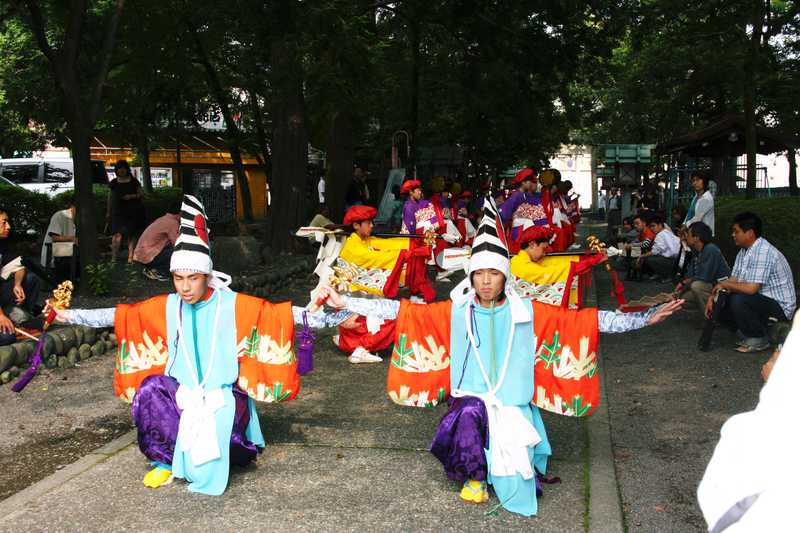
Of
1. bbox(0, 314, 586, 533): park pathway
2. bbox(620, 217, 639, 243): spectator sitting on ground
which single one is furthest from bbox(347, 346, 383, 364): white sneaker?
bbox(620, 217, 639, 243): spectator sitting on ground

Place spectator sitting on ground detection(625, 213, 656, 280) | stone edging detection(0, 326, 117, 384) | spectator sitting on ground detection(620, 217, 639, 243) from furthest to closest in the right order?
1. spectator sitting on ground detection(620, 217, 639, 243)
2. spectator sitting on ground detection(625, 213, 656, 280)
3. stone edging detection(0, 326, 117, 384)

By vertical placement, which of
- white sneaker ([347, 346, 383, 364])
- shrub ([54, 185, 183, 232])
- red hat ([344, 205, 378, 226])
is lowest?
white sneaker ([347, 346, 383, 364])

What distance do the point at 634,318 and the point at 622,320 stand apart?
2.9 inches

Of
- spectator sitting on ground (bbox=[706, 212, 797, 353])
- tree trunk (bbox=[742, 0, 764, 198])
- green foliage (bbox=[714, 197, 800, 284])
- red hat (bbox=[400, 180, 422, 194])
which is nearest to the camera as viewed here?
spectator sitting on ground (bbox=[706, 212, 797, 353])

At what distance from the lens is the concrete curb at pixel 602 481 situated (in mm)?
4570

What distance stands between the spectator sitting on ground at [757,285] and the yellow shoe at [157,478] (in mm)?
5601

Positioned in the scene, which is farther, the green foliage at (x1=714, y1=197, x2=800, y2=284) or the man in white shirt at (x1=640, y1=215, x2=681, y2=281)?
the man in white shirt at (x1=640, y1=215, x2=681, y2=281)

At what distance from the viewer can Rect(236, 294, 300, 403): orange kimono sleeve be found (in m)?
5.26

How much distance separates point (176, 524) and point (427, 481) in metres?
1.46

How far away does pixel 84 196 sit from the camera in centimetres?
1071

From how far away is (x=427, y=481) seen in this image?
5.21m

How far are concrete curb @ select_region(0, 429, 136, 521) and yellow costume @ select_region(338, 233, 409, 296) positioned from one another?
3.41 metres

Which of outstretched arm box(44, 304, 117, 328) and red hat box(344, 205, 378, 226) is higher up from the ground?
red hat box(344, 205, 378, 226)

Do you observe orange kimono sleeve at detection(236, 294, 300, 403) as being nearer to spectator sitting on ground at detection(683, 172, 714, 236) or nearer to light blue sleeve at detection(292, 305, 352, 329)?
light blue sleeve at detection(292, 305, 352, 329)
